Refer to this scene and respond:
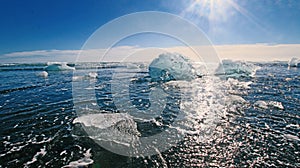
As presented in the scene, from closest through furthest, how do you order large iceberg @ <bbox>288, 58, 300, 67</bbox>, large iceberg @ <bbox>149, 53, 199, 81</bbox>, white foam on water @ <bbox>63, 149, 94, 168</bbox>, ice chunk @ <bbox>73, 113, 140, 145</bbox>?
white foam on water @ <bbox>63, 149, 94, 168</bbox> → ice chunk @ <bbox>73, 113, 140, 145</bbox> → large iceberg @ <bbox>149, 53, 199, 81</bbox> → large iceberg @ <bbox>288, 58, 300, 67</bbox>

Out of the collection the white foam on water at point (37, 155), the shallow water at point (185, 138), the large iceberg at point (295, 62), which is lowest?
the white foam on water at point (37, 155)

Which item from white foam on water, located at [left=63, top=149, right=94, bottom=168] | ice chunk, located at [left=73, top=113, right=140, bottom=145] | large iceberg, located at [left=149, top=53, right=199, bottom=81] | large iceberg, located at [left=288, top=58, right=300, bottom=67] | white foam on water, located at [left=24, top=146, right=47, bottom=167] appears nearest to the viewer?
white foam on water, located at [left=63, top=149, right=94, bottom=168]

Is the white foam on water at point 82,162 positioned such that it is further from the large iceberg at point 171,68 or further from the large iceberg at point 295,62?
the large iceberg at point 295,62

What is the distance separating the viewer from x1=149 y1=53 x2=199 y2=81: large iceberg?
1775 centimetres

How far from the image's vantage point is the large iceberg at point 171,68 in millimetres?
17750

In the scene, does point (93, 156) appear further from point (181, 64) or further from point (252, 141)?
point (181, 64)

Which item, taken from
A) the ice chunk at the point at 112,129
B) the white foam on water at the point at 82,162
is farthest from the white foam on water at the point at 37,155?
the ice chunk at the point at 112,129

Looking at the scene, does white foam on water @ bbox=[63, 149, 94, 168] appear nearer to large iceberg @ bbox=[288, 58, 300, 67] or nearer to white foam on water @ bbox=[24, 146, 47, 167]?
white foam on water @ bbox=[24, 146, 47, 167]

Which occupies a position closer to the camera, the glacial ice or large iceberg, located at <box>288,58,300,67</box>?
the glacial ice

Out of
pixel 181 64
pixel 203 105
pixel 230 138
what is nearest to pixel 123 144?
pixel 230 138

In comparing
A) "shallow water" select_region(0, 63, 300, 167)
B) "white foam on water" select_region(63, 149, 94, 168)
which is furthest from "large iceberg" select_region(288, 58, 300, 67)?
"white foam on water" select_region(63, 149, 94, 168)

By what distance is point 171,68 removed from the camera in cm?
1770

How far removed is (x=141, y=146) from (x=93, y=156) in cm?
133

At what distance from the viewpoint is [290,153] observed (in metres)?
4.58
